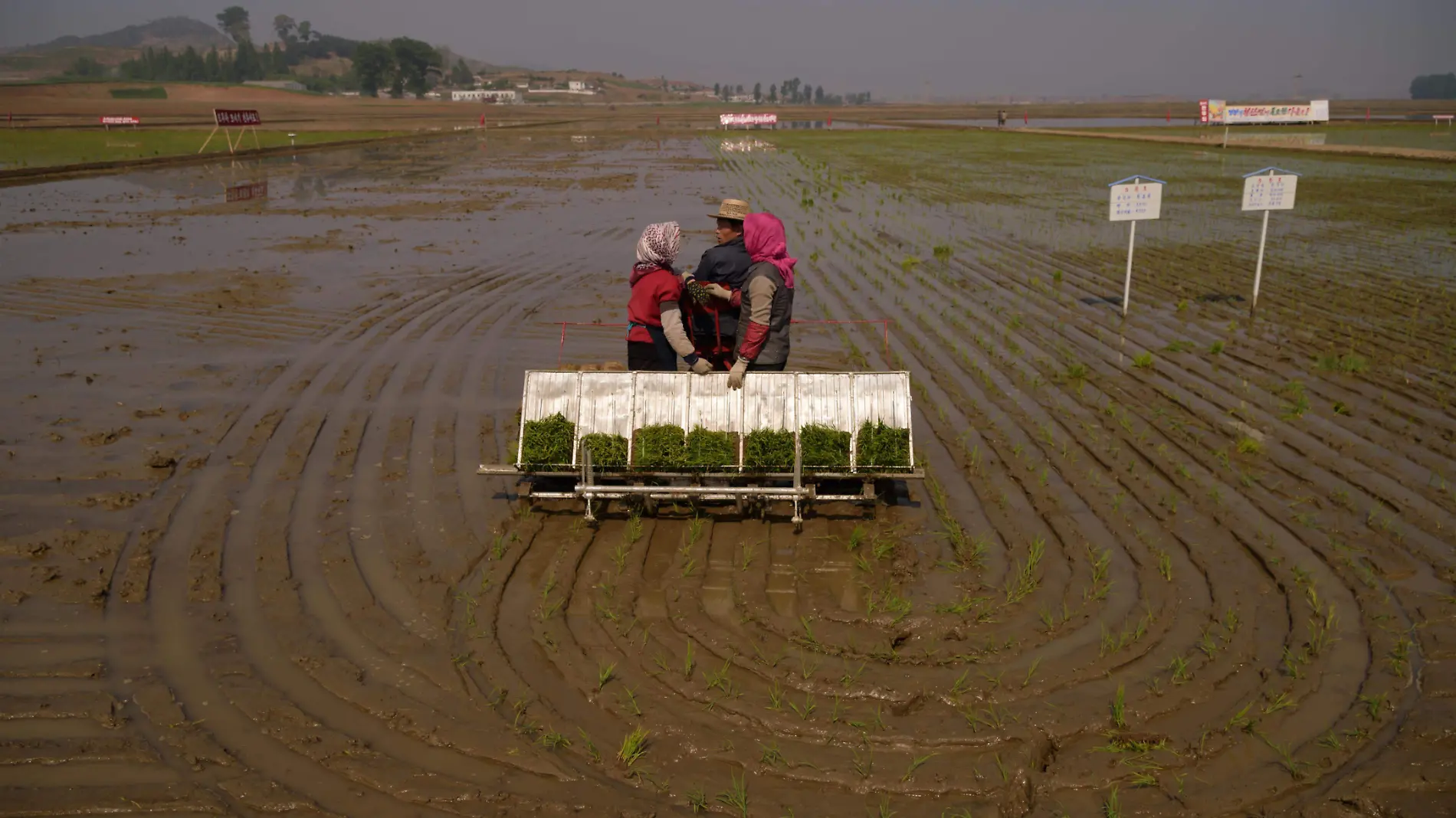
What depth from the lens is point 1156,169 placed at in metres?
36.9

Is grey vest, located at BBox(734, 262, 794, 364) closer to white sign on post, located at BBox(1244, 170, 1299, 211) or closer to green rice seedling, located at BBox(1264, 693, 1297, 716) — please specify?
green rice seedling, located at BBox(1264, 693, 1297, 716)

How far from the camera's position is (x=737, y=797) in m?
4.58

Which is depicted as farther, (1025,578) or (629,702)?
(1025,578)

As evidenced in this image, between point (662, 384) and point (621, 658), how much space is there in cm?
264

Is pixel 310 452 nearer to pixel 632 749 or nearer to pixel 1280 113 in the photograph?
pixel 632 749

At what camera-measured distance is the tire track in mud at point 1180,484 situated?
5254mm

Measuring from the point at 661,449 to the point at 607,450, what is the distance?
1.36 feet

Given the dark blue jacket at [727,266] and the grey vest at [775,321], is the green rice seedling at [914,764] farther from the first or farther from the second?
the dark blue jacket at [727,266]

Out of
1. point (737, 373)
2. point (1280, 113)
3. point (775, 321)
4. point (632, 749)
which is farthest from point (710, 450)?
point (1280, 113)

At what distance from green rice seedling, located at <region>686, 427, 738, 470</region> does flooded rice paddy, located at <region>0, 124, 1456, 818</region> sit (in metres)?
0.43

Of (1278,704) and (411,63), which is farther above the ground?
(411,63)

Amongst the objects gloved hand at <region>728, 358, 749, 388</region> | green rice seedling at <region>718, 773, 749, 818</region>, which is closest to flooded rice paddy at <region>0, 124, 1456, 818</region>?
green rice seedling at <region>718, 773, 749, 818</region>

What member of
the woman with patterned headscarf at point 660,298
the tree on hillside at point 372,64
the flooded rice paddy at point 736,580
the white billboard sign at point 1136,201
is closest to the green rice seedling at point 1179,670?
the flooded rice paddy at point 736,580

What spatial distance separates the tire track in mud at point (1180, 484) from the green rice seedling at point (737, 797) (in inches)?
64.1
